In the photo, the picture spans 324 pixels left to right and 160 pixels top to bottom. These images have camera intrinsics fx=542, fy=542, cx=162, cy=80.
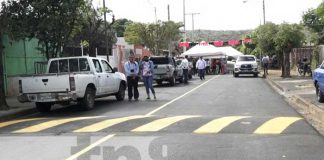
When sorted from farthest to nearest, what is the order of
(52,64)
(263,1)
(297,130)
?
(263,1) < (52,64) < (297,130)

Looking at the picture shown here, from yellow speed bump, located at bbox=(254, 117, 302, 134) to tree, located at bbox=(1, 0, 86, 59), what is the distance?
9559 millimetres

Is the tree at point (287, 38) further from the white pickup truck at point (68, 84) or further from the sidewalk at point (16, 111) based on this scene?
the sidewalk at point (16, 111)

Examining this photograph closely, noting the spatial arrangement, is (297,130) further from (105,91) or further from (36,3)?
(36,3)

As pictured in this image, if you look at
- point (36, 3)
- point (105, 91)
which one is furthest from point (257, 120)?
point (36, 3)

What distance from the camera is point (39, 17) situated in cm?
1923

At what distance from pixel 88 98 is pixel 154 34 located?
44868mm

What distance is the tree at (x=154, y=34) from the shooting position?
2362 inches

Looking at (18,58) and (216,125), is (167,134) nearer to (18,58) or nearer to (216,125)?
(216,125)

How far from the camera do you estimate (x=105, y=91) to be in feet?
59.6

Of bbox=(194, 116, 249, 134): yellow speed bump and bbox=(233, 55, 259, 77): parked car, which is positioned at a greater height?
bbox=(233, 55, 259, 77): parked car

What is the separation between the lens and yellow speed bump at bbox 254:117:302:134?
36.5 ft

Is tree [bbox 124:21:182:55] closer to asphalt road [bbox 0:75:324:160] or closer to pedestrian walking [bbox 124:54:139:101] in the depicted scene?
pedestrian walking [bbox 124:54:139:101]

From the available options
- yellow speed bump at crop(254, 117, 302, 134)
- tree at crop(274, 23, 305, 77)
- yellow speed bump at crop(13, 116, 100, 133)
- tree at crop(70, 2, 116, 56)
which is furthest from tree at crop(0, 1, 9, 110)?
tree at crop(274, 23, 305, 77)

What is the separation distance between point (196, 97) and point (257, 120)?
755 centimetres
